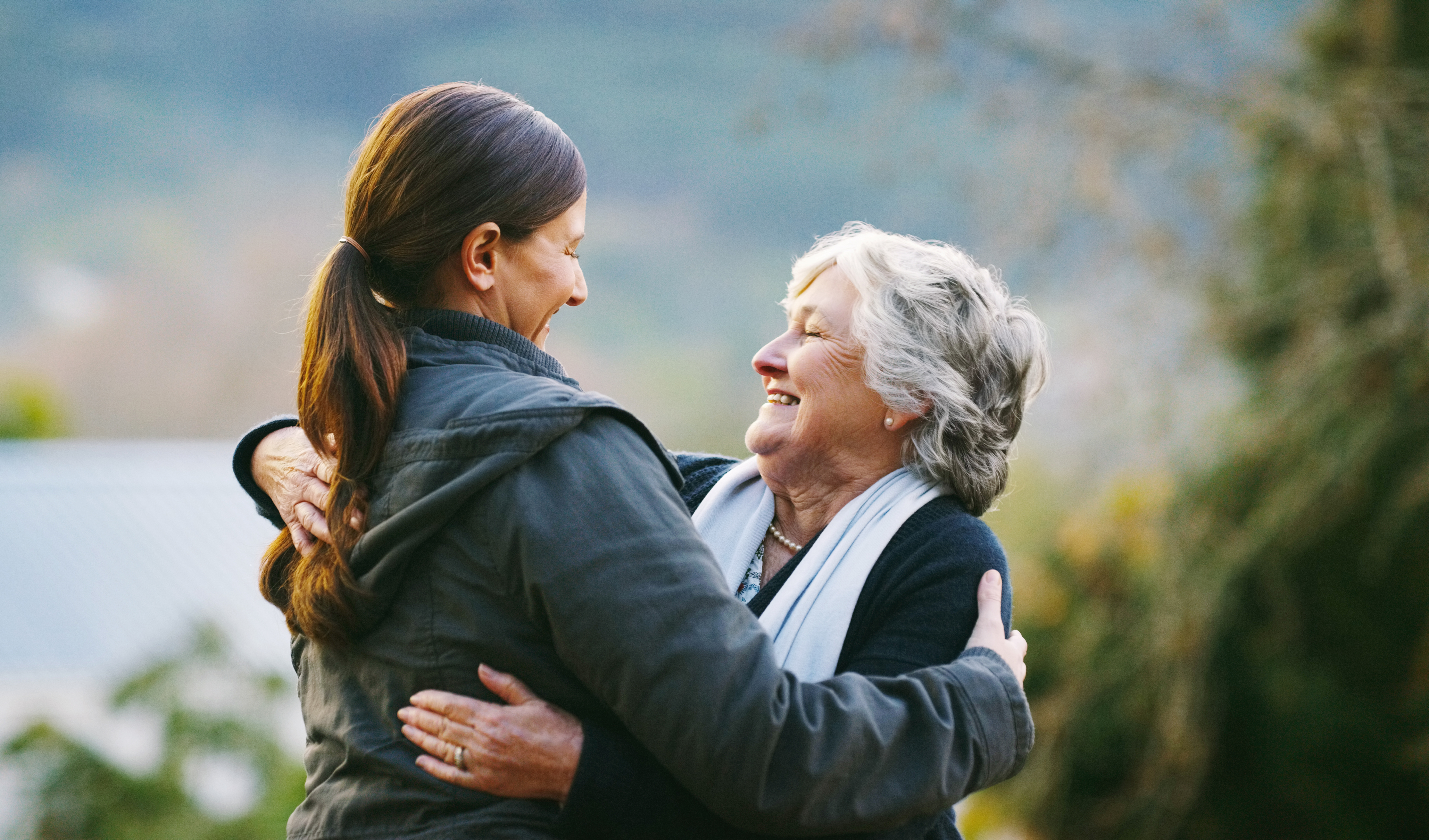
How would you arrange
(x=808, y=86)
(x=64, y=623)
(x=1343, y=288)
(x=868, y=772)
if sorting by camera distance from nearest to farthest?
A: (x=868, y=772)
(x=1343, y=288)
(x=808, y=86)
(x=64, y=623)

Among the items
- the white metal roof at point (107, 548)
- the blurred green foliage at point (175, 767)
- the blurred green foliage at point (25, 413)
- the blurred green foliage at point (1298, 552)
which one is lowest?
the white metal roof at point (107, 548)

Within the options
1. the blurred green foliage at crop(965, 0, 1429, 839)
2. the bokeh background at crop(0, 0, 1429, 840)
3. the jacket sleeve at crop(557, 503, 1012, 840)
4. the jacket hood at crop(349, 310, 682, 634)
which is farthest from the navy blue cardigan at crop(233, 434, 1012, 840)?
the blurred green foliage at crop(965, 0, 1429, 839)

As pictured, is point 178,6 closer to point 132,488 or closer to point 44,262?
point 44,262

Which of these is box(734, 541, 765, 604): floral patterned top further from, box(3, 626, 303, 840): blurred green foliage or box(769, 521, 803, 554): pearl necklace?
box(3, 626, 303, 840): blurred green foliage

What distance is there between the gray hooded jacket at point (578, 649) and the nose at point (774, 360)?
23.2 inches

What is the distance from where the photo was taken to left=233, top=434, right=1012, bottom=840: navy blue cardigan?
142 cm

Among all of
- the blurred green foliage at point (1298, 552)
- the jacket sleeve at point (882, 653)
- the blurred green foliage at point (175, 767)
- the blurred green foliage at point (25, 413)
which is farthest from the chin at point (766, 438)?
the blurred green foliage at point (25, 413)

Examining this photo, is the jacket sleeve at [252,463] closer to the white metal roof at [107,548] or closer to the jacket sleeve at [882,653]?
the jacket sleeve at [882,653]

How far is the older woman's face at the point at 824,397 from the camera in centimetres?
196

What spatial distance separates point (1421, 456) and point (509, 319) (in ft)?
10.9

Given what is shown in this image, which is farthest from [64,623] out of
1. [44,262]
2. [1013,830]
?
[1013,830]

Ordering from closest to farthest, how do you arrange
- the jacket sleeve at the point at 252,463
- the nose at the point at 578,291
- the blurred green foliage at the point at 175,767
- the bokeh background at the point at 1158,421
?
the nose at the point at 578,291
the jacket sleeve at the point at 252,463
the bokeh background at the point at 1158,421
the blurred green foliage at the point at 175,767

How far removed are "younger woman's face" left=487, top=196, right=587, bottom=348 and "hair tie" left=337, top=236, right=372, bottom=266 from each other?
0.17 meters

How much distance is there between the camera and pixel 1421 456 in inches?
148
